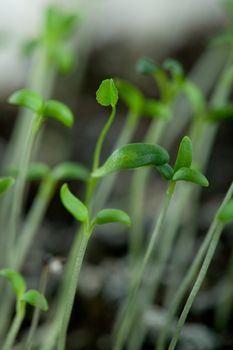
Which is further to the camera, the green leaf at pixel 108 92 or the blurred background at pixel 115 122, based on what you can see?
the blurred background at pixel 115 122

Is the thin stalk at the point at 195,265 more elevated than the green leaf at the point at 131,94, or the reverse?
the green leaf at the point at 131,94

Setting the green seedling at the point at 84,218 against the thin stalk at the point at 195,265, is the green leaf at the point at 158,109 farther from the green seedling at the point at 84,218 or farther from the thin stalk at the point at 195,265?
the green seedling at the point at 84,218

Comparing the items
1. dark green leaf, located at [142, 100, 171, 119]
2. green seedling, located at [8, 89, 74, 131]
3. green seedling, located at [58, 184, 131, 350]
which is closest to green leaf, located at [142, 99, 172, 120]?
dark green leaf, located at [142, 100, 171, 119]

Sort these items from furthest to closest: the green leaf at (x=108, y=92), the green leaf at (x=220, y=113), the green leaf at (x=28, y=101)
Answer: the green leaf at (x=220, y=113)
the green leaf at (x=28, y=101)
the green leaf at (x=108, y=92)

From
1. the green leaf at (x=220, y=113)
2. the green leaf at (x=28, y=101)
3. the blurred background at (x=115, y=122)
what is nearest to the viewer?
the green leaf at (x=28, y=101)

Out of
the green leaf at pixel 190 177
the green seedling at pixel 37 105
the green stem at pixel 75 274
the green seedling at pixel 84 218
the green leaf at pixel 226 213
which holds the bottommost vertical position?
the green stem at pixel 75 274

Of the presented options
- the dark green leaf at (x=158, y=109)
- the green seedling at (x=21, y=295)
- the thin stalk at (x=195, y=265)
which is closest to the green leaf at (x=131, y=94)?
the dark green leaf at (x=158, y=109)

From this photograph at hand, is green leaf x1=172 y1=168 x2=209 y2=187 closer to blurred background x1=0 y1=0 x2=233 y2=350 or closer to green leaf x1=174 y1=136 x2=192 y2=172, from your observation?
green leaf x1=174 y1=136 x2=192 y2=172
